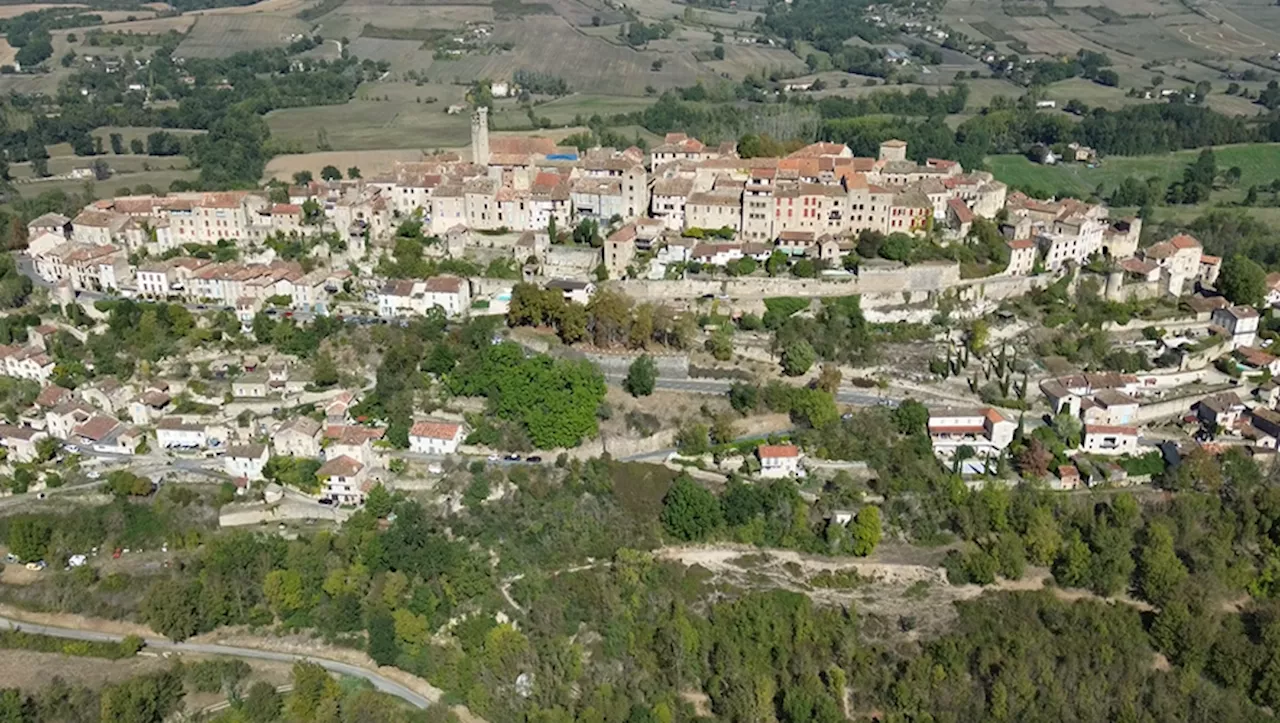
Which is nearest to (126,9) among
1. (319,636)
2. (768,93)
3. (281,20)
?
(281,20)

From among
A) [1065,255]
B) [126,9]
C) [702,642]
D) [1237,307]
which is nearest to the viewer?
[702,642]

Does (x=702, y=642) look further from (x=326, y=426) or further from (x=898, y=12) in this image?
(x=898, y=12)

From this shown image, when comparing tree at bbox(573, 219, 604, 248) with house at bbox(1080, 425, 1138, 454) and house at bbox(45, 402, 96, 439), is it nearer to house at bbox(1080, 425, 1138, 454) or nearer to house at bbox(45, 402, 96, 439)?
house at bbox(45, 402, 96, 439)

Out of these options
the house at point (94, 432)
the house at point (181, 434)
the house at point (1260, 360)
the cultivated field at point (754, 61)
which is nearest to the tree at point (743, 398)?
the house at point (181, 434)

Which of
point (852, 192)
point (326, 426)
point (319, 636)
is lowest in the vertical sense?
point (319, 636)

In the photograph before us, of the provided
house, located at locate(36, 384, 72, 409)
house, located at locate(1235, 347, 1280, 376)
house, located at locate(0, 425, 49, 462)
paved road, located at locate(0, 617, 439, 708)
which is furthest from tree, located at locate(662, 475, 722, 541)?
house, located at locate(36, 384, 72, 409)

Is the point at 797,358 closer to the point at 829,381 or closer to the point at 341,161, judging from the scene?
the point at 829,381

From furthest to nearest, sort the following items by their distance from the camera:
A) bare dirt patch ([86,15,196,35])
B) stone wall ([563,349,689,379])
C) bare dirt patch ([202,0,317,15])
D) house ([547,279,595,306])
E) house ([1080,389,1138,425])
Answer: bare dirt patch ([202,0,317,15]) < bare dirt patch ([86,15,196,35]) < house ([547,279,595,306]) < stone wall ([563,349,689,379]) < house ([1080,389,1138,425])
